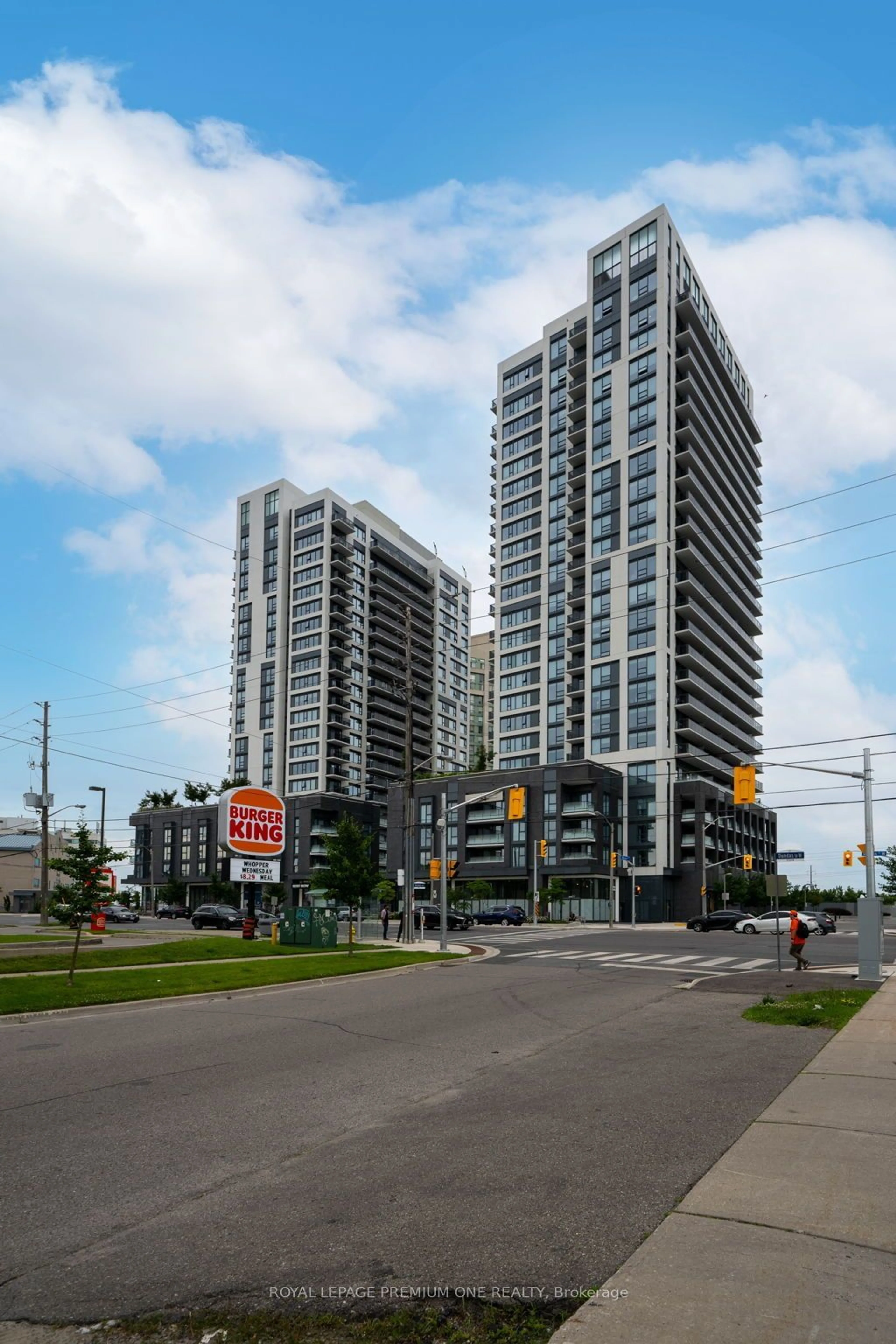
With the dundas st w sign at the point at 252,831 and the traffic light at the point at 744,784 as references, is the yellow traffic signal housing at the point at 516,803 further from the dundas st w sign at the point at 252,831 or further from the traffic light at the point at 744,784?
the dundas st w sign at the point at 252,831

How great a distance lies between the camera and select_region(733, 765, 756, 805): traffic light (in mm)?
39000

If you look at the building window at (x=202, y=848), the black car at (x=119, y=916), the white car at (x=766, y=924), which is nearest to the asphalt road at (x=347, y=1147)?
the white car at (x=766, y=924)

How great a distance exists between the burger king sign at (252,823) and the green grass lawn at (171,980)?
23.9 ft

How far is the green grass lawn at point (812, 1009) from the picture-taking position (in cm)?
1586

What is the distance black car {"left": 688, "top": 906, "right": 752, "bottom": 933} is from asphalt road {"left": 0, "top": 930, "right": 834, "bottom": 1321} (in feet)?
158

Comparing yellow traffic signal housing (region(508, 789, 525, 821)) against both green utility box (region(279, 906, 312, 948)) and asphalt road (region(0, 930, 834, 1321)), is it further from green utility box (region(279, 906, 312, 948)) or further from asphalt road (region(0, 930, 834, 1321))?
asphalt road (region(0, 930, 834, 1321))

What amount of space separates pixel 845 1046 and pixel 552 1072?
179 inches

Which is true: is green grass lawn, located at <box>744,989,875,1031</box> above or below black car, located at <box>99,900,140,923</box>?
above

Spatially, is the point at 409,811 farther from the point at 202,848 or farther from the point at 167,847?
Result: the point at 167,847

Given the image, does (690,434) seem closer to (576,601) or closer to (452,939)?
(576,601)

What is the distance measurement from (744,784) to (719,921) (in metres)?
26.0

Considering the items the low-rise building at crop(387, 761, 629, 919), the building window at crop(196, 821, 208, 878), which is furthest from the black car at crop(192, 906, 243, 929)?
the building window at crop(196, 821, 208, 878)

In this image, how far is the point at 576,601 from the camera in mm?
108062

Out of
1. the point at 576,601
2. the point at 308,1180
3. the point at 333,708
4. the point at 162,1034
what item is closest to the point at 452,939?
the point at 162,1034
